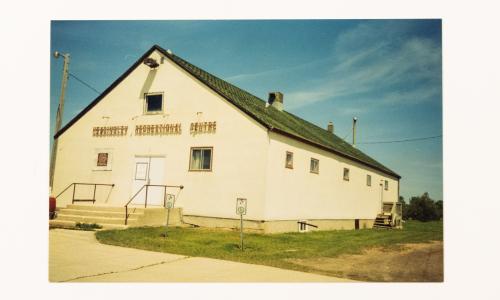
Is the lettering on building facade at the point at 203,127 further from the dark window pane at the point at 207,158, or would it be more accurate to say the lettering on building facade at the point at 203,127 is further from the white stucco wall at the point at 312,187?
the white stucco wall at the point at 312,187

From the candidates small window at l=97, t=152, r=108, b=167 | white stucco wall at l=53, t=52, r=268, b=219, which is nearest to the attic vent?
white stucco wall at l=53, t=52, r=268, b=219

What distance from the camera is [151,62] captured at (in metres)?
16.4

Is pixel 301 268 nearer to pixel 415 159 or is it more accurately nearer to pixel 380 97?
pixel 415 159

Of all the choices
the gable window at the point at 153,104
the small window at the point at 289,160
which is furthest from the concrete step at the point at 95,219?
the small window at the point at 289,160

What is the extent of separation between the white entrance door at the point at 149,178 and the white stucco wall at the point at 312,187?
475cm

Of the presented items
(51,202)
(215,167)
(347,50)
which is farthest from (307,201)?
(51,202)

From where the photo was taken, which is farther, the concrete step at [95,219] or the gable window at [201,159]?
the gable window at [201,159]

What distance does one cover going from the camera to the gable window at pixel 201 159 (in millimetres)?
15289

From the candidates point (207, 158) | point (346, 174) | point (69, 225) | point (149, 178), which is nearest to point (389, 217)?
point (346, 174)

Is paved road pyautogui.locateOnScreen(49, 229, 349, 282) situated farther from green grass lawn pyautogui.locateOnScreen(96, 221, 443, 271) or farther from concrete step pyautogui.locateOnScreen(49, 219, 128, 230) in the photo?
concrete step pyautogui.locateOnScreen(49, 219, 128, 230)

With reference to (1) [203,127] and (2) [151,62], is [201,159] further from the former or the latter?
(2) [151,62]

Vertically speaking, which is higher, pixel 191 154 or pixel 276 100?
pixel 276 100

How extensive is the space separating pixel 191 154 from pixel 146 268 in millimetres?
7638
